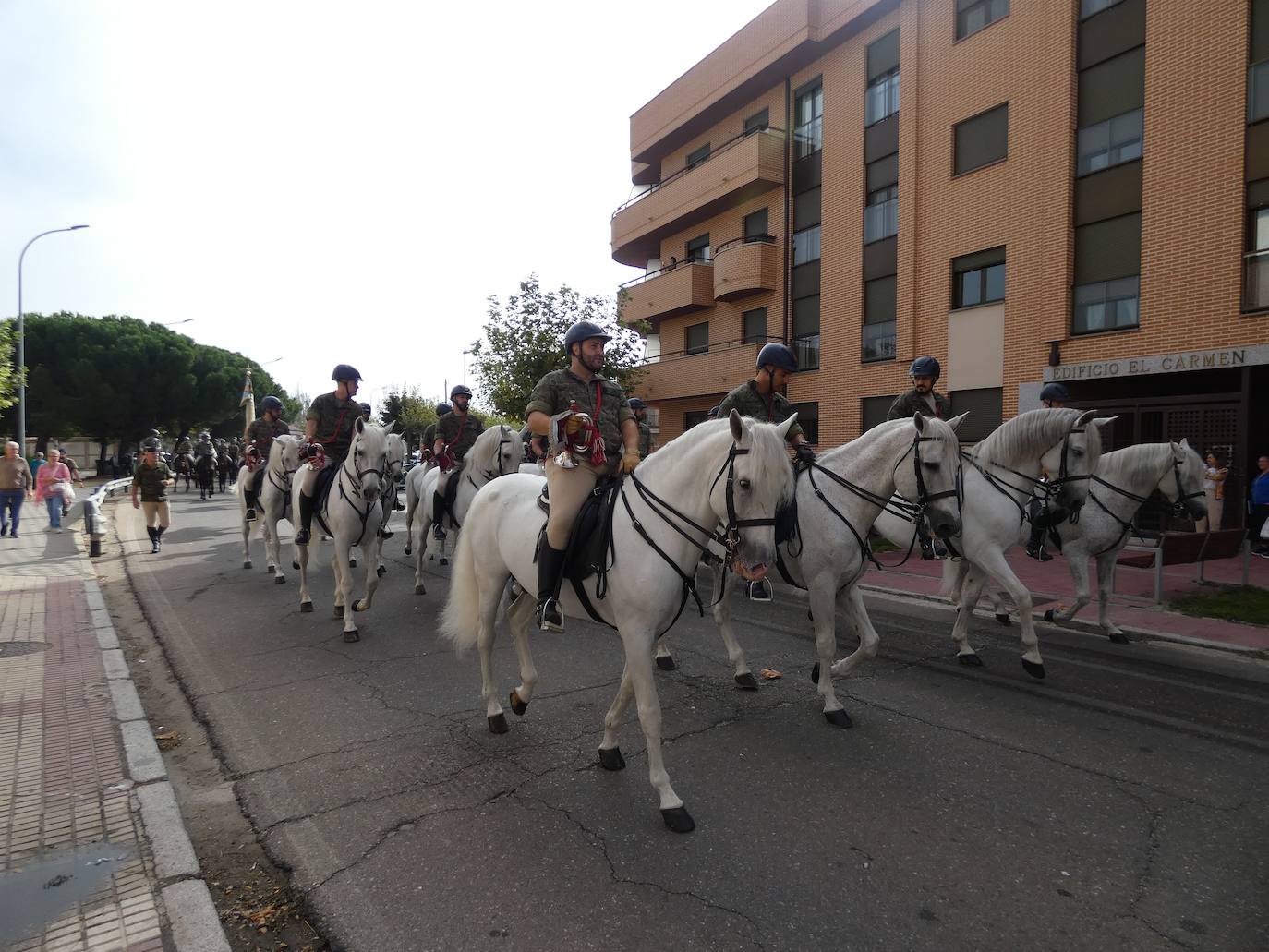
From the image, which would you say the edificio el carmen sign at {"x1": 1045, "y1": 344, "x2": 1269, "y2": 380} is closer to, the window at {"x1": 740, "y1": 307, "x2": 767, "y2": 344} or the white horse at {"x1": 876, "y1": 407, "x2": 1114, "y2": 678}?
the white horse at {"x1": 876, "y1": 407, "x2": 1114, "y2": 678}

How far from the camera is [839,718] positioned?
4.82 meters

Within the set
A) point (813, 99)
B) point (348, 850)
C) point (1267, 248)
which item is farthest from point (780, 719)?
point (813, 99)

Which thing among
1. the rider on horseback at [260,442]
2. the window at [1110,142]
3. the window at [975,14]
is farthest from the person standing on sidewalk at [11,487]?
the window at [975,14]

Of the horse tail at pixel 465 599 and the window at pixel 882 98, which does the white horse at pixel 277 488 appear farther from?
the window at pixel 882 98

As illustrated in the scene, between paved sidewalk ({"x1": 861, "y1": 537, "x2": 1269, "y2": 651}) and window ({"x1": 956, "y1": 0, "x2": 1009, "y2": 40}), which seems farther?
window ({"x1": 956, "y1": 0, "x2": 1009, "y2": 40})

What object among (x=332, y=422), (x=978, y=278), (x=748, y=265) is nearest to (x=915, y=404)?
(x=332, y=422)

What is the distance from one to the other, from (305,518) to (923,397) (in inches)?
278

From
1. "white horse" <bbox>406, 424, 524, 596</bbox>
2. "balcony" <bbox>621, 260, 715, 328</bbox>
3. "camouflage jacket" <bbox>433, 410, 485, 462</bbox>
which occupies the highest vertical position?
"balcony" <bbox>621, 260, 715, 328</bbox>

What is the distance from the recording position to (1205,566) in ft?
37.6

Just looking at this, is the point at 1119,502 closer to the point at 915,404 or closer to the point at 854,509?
the point at 915,404

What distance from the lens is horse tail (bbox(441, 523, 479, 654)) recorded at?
16.9ft

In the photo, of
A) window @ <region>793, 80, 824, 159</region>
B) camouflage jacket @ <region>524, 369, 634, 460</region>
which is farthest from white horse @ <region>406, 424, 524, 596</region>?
window @ <region>793, 80, 824, 159</region>

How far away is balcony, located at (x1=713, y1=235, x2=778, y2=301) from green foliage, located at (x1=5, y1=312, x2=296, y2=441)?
4152 cm

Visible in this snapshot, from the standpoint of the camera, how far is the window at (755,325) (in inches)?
964
